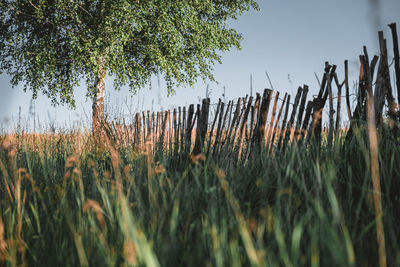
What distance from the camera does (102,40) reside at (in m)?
9.67

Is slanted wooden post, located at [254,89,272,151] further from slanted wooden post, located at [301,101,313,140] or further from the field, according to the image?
A: slanted wooden post, located at [301,101,313,140]

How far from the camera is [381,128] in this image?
232 cm

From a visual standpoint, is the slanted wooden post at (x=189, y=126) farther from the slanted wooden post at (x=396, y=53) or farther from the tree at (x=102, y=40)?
the tree at (x=102, y=40)

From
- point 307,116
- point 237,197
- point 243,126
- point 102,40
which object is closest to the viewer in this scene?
point 237,197

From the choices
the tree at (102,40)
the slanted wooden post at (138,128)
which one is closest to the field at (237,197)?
the slanted wooden post at (138,128)

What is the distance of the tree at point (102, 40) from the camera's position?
31.2 feet

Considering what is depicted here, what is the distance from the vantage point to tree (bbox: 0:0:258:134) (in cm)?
951

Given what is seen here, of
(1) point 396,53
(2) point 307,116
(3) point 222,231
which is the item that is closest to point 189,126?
(2) point 307,116

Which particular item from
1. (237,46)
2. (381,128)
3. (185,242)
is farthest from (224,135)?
(237,46)

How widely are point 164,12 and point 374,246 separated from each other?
974 centimetres

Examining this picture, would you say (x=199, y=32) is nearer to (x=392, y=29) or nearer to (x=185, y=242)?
(x=392, y=29)

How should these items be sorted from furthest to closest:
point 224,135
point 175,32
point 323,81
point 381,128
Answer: point 175,32, point 224,135, point 323,81, point 381,128

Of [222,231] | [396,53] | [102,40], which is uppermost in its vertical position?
[102,40]

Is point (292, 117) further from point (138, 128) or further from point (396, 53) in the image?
point (138, 128)
